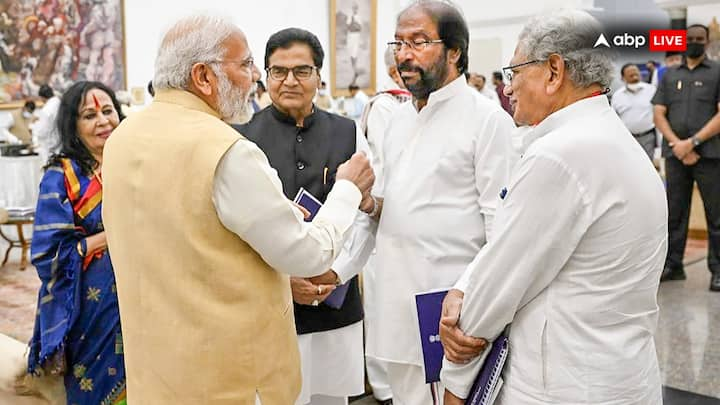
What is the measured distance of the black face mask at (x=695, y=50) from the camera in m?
5.47

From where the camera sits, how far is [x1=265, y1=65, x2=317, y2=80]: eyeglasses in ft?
7.72

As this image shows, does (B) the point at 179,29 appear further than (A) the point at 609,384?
Yes

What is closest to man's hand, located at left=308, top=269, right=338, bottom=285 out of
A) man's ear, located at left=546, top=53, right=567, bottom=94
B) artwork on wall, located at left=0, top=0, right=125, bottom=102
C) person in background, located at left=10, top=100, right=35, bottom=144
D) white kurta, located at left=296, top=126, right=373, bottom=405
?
white kurta, located at left=296, top=126, right=373, bottom=405

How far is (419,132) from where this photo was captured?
6.86 feet

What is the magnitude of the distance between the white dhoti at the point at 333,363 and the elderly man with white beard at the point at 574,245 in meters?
0.99

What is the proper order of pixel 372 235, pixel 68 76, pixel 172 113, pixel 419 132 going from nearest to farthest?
pixel 172 113
pixel 419 132
pixel 372 235
pixel 68 76

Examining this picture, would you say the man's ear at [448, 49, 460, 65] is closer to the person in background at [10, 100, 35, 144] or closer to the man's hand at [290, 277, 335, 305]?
the man's hand at [290, 277, 335, 305]

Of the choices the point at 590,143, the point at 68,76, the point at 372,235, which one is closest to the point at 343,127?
the point at 372,235

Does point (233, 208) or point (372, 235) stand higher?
point (233, 208)

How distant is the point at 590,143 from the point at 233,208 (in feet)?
2.41

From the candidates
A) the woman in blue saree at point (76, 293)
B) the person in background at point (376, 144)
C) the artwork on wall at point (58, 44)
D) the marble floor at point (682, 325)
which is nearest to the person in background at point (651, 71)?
the marble floor at point (682, 325)

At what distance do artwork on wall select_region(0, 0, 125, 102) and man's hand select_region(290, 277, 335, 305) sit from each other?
8.47 m

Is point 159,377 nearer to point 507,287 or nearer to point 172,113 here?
point 172,113

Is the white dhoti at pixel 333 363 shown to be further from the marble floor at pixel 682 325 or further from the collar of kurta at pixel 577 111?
the collar of kurta at pixel 577 111
